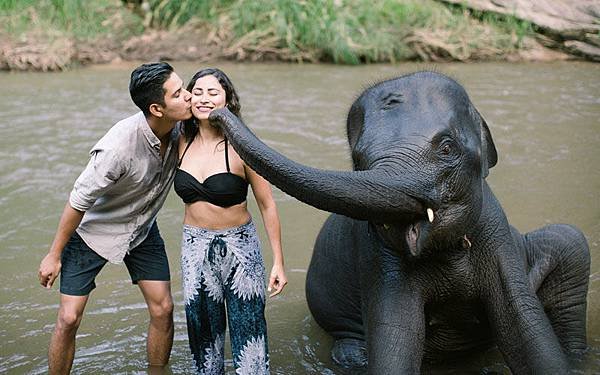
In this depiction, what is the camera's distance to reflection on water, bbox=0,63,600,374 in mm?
4922

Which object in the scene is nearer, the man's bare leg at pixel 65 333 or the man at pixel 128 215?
the man at pixel 128 215

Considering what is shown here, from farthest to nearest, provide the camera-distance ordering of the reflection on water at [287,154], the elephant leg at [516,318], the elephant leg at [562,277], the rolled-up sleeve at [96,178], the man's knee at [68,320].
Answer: the reflection on water at [287,154] < the elephant leg at [562,277] < the man's knee at [68,320] < the rolled-up sleeve at [96,178] < the elephant leg at [516,318]

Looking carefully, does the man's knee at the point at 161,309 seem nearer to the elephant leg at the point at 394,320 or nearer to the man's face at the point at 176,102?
the man's face at the point at 176,102

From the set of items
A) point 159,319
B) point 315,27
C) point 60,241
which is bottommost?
point 315,27

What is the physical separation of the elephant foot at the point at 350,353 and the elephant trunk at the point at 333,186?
4.96ft

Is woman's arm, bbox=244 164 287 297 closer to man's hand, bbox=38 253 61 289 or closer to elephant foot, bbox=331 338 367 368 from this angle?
elephant foot, bbox=331 338 367 368

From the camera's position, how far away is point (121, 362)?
4.71 meters

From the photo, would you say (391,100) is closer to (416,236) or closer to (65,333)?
(416,236)

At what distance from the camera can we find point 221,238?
12.8 feet

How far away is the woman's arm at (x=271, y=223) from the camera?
3.91 metres

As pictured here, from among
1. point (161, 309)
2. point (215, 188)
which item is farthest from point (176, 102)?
point (161, 309)

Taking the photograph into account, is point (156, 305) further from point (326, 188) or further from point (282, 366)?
point (326, 188)

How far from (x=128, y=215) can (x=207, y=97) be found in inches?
31.1

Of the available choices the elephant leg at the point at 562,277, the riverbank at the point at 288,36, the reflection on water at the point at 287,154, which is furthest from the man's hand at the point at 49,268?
the riverbank at the point at 288,36
